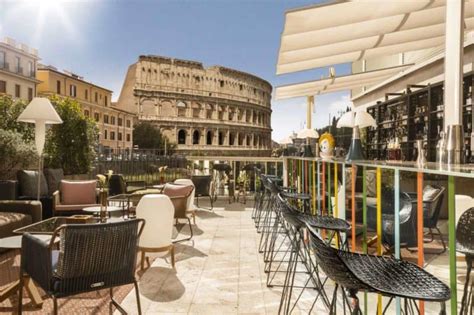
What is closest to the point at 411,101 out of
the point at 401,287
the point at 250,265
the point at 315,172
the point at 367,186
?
the point at 315,172

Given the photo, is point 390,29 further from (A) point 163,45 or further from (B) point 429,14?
(A) point 163,45

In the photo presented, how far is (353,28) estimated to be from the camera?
421cm

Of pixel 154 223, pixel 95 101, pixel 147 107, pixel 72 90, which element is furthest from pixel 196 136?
pixel 154 223

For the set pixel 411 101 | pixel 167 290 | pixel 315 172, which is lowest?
pixel 167 290

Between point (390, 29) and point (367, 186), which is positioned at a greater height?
point (390, 29)

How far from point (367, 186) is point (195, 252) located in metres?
2.58

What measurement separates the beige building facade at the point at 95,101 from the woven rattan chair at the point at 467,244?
35958 mm

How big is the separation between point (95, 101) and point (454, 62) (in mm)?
42305

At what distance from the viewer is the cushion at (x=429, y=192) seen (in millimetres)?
1498

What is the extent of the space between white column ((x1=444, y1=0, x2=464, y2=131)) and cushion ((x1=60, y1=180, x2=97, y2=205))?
5.01 m

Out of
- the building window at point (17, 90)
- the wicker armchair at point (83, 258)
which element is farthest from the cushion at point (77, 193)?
the building window at point (17, 90)

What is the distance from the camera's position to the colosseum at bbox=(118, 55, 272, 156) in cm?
4288

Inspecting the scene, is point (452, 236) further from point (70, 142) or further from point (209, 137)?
point (209, 137)

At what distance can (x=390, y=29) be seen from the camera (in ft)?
14.7
